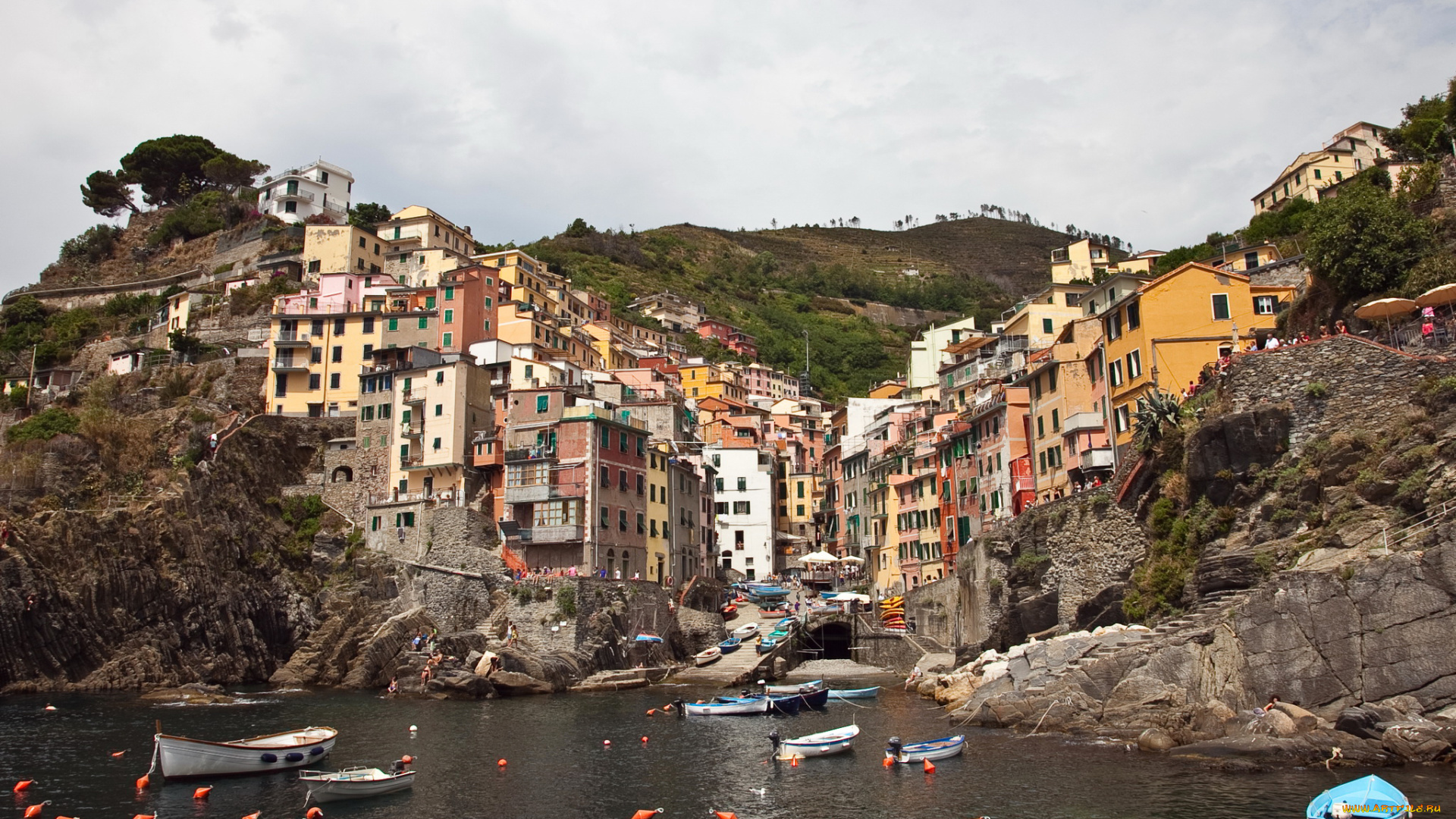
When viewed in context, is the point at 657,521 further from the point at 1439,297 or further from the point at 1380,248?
the point at 1439,297

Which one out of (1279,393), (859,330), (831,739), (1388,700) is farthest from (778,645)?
(859,330)

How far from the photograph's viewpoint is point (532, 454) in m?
67.6

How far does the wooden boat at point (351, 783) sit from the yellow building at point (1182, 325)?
118 feet

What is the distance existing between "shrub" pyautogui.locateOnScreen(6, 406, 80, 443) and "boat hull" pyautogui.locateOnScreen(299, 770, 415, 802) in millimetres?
50495

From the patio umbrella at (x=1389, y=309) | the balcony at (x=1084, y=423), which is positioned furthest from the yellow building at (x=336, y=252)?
the patio umbrella at (x=1389, y=309)

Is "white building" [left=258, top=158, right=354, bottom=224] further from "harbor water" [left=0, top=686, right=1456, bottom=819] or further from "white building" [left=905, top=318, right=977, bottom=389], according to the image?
"harbor water" [left=0, top=686, right=1456, bottom=819]

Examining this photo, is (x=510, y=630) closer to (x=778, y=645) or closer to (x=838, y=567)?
(x=778, y=645)

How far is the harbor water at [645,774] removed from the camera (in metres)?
27.4

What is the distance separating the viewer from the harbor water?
89.9ft

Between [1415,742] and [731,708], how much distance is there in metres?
28.3

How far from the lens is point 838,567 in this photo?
93250 mm

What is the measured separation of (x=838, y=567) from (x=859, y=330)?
105 m

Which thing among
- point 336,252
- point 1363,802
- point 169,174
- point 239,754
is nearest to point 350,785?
point 239,754

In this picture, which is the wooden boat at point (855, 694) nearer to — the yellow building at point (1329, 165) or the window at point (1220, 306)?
the window at point (1220, 306)
